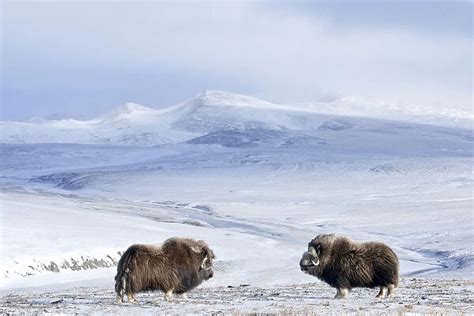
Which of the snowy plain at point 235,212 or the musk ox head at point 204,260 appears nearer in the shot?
the musk ox head at point 204,260

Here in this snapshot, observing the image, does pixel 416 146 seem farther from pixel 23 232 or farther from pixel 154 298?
pixel 154 298

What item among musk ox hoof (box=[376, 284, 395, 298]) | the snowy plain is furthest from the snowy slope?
musk ox hoof (box=[376, 284, 395, 298])

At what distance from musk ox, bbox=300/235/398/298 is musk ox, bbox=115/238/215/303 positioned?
1735mm

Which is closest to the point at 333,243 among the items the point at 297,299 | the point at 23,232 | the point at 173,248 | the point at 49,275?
the point at 297,299

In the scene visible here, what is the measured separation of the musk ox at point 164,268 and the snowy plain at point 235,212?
21.4 inches

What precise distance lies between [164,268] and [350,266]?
10.1 ft

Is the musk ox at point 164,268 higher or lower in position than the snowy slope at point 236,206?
higher

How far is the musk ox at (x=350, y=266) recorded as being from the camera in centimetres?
1455

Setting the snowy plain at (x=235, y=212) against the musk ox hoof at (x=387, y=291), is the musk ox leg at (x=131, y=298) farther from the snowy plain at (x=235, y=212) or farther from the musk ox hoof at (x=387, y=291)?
the musk ox hoof at (x=387, y=291)

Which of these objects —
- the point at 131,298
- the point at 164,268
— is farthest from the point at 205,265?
the point at 131,298

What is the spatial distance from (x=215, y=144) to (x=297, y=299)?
166 m

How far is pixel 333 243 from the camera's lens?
48.5ft

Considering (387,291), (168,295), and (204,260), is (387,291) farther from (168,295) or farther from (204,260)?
(168,295)

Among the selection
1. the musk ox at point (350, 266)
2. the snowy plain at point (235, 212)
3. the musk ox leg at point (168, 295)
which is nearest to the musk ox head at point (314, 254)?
the musk ox at point (350, 266)
